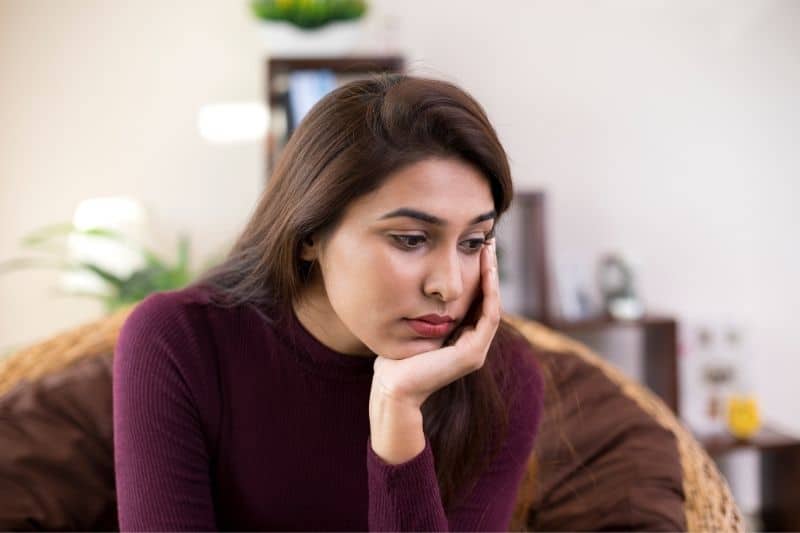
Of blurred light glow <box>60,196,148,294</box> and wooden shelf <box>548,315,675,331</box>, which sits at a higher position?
blurred light glow <box>60,196,148,294</box>

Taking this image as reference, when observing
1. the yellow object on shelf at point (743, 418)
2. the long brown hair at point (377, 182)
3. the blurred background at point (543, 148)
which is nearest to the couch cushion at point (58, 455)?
the long brown hair at point (377, 182)

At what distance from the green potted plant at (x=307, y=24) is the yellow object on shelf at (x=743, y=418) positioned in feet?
5.95

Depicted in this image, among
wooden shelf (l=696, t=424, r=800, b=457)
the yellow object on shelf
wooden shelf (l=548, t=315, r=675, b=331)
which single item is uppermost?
wooden shelf (l=548, t=315, r=675, b=331)

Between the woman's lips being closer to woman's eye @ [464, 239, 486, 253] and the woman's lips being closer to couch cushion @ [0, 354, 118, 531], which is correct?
woman's eye @ [464, 239, 486, 253]

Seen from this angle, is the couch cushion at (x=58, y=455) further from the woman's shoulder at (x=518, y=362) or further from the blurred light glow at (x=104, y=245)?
the blurred light glow at (x=104, y=245)

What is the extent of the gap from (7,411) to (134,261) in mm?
1198

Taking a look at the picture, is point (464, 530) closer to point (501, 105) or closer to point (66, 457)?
point (66, 457)

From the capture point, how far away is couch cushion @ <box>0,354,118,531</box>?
1320 millimetres

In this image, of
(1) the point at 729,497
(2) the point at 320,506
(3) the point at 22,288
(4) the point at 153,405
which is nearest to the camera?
(4) the point at 153,405

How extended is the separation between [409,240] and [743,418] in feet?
7.62

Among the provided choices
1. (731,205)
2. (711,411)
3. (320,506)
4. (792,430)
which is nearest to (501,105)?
(731,205)

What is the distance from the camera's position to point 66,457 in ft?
4.49

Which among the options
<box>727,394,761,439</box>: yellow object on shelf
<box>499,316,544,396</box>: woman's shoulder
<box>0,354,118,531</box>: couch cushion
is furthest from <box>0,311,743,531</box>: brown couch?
<box>727,394,761,439</box>: yellow object on shelf

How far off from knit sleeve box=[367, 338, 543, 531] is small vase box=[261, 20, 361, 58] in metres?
1.59
